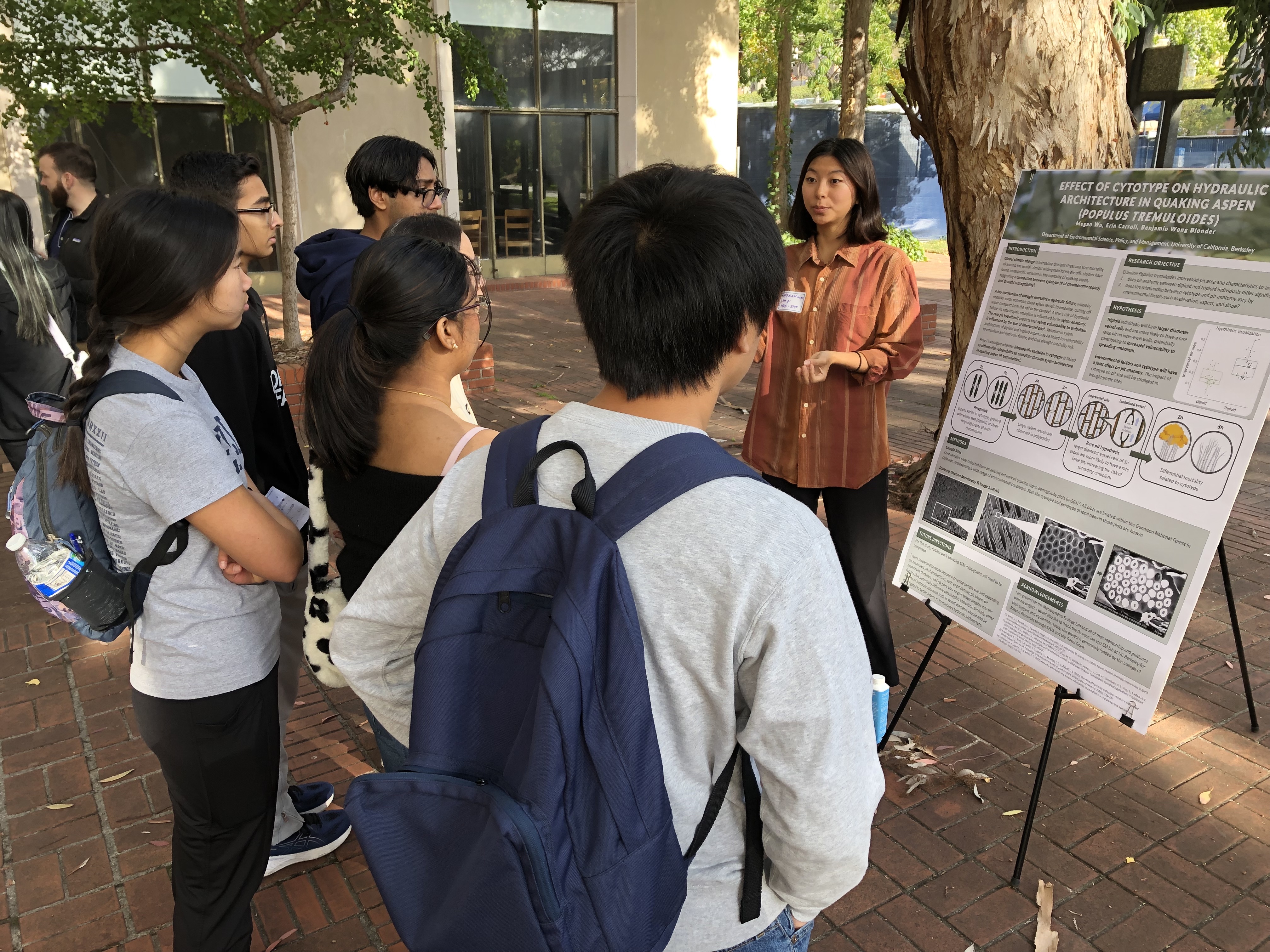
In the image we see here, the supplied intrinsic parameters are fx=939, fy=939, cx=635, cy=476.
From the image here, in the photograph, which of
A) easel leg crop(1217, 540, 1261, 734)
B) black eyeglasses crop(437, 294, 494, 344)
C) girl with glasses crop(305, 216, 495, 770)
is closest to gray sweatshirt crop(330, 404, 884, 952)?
girl with glasses crop(305, 216, 495, 770)

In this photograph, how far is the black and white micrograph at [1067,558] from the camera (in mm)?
2588

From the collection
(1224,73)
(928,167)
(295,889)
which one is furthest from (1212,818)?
(928,167)

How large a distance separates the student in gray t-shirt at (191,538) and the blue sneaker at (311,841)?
2.29 feet

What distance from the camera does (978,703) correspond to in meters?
3.76

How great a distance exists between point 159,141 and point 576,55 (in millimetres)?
6813

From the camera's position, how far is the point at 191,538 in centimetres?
192

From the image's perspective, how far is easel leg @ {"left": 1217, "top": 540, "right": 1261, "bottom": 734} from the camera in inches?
128

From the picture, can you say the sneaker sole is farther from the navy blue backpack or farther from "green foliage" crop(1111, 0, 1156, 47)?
"green foliage" crop(1111, 0, 1156, 47)

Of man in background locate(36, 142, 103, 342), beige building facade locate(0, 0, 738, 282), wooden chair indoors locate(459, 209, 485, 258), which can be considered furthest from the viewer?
wooden chair indoors locate(459, 209, 485, 258)

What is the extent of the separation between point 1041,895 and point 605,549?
7.59ft

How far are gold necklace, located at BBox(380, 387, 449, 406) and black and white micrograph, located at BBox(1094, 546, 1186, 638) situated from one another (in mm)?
1819

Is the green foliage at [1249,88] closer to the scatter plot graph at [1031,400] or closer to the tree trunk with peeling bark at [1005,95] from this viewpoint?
the tree trunk with peeling bark at [1005,95]

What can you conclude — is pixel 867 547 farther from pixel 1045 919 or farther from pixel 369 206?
pixel 369 206

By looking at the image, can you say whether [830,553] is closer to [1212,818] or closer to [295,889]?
[295,889]
